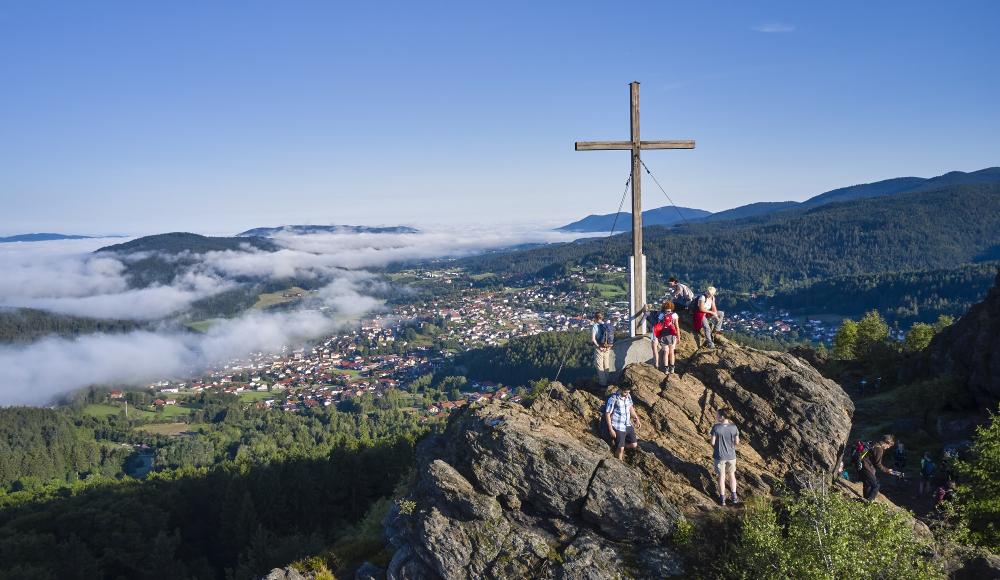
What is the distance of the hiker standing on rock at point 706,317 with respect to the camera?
17234mm

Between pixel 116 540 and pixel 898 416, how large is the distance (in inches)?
2126

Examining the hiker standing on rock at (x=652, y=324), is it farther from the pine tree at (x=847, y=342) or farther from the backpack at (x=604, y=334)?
the pine tree at (x=847, y=342)

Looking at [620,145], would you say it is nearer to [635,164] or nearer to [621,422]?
[635,164]

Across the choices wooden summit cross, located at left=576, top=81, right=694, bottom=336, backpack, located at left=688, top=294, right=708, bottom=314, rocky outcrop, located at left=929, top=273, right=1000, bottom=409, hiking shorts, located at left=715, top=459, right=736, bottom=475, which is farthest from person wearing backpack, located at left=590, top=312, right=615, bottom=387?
rocky outcrop, located at left=929, top=273, right=1000, bottom=409

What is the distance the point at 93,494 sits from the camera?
176 feet

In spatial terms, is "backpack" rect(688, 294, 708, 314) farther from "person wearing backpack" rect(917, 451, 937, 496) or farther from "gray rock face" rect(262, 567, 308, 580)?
"gray rock face" rect(262, 567, 308, 580)

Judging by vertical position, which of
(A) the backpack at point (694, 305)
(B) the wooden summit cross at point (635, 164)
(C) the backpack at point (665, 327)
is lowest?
(C) the backpack at point (665, 327)

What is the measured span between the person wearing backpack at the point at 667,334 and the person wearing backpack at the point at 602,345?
141 centimetres

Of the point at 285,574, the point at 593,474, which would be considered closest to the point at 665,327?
the point at 593,474

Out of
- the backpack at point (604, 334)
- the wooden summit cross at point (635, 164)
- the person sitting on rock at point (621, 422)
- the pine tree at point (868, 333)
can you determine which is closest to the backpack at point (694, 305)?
the wooden summit cross at point (635, 164)

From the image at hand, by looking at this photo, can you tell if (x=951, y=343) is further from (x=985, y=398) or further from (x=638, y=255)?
(x=638, y=255)

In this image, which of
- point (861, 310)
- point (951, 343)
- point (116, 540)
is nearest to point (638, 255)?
point (951, 343)

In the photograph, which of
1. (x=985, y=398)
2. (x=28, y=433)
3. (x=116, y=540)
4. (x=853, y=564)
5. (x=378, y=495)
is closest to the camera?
(x=853, y=564)

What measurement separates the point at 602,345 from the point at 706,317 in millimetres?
3432
